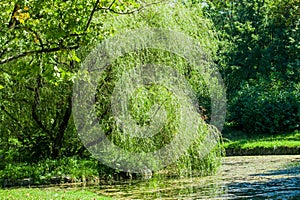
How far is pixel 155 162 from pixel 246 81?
17001 mm

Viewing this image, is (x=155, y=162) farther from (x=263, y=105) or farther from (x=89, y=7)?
(x=263, y=105)

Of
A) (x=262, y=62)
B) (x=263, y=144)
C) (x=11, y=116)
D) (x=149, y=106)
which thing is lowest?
(x=263, y=144)

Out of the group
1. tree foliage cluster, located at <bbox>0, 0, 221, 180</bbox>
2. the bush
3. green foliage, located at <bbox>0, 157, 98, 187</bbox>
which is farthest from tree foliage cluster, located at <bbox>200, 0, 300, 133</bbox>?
green foliage, located at <bbox>0, 157, 98, 187</bbox>

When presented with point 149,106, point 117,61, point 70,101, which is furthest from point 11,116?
point 149,106

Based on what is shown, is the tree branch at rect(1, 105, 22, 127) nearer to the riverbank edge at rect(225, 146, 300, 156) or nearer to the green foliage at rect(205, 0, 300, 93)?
the riverbank edge at rect(225, 146, 300, 156)

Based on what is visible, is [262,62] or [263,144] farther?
[262,62]

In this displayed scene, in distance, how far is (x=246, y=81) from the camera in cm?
3241

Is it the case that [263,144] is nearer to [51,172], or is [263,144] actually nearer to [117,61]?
[117,61]

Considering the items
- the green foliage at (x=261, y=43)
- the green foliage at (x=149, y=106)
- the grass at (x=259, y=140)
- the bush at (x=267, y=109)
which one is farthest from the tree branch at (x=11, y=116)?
the green foliage at (x=261, y=43)

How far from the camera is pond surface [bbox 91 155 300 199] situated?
12.3 m

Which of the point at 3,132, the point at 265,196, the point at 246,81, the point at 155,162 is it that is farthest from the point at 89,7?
the point at 246,81

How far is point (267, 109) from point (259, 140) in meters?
2.59

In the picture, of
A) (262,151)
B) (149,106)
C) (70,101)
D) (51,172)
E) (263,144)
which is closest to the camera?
(149,106)

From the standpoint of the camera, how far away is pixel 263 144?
80.4ft
